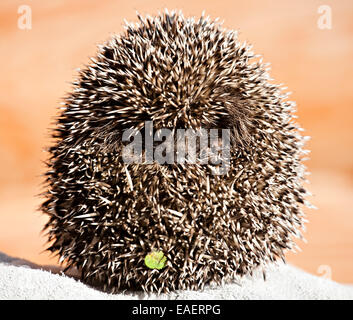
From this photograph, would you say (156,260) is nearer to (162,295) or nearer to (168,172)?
(162,295)

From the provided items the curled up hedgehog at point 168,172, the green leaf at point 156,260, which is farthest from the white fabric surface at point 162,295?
the green leaf at point 156,260

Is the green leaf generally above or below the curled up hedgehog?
below

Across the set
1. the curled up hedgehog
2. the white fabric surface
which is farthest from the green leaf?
the white fabric surface

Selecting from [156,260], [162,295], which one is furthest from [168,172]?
[162,295]

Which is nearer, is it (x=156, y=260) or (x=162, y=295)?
(x=156, y=260)

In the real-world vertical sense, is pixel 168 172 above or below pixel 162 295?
above

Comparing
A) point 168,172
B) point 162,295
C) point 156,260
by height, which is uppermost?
point 168,172

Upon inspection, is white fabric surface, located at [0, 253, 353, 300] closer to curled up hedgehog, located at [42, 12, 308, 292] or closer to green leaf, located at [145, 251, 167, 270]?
curled up hedgehog, located at [42, 12, 308, 292]

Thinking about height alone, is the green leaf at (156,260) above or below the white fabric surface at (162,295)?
above

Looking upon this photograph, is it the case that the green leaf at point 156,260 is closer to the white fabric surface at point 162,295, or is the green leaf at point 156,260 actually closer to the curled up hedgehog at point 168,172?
the curled up hedgehog at point 168,172
